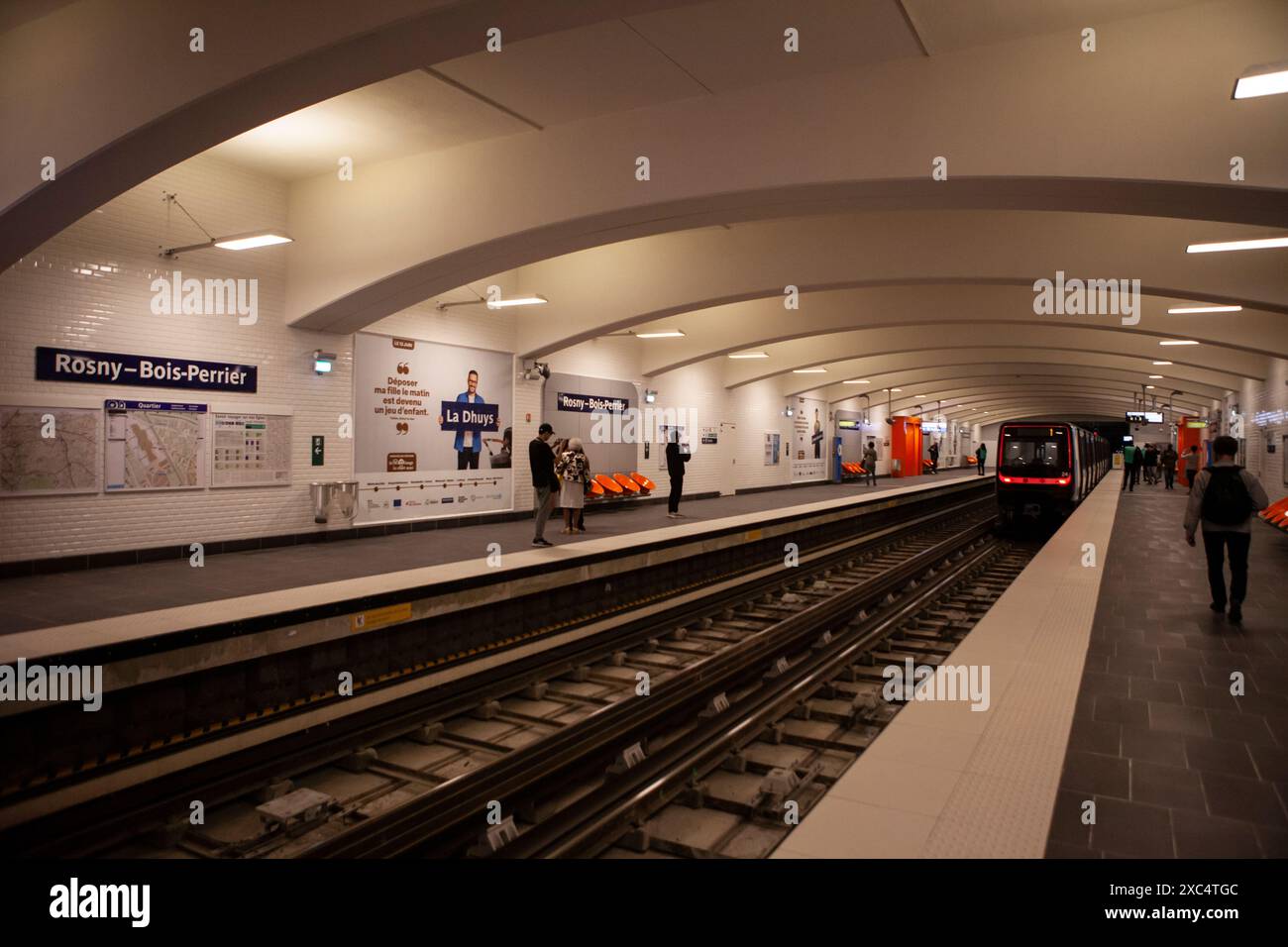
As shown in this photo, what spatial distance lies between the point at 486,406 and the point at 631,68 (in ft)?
25.6

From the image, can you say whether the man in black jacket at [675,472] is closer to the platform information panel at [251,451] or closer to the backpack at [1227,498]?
the platform information panel at [251,451]

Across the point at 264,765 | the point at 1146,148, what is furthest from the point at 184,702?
the point at 1146,148

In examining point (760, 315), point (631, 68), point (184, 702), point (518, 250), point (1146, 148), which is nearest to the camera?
point (184, 702)

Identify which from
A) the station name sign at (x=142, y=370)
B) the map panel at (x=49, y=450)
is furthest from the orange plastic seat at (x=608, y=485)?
the map panel at (x=49, y=450)

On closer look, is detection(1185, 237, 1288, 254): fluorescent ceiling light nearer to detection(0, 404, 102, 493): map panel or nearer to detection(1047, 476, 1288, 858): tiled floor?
detection(1047, 476, 1288, 858): tiled floor

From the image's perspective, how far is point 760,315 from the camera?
17.0m

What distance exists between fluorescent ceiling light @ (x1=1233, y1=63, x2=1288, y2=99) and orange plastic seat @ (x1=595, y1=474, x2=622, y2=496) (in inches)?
504

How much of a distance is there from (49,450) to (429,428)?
5.54 metres

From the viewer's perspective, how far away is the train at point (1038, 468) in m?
17.9

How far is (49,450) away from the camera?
8234mm

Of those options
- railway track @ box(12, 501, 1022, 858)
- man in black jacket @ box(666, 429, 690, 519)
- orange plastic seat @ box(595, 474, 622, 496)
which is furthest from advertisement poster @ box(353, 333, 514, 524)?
railway track @ box(12, 501, 1022, 858)
